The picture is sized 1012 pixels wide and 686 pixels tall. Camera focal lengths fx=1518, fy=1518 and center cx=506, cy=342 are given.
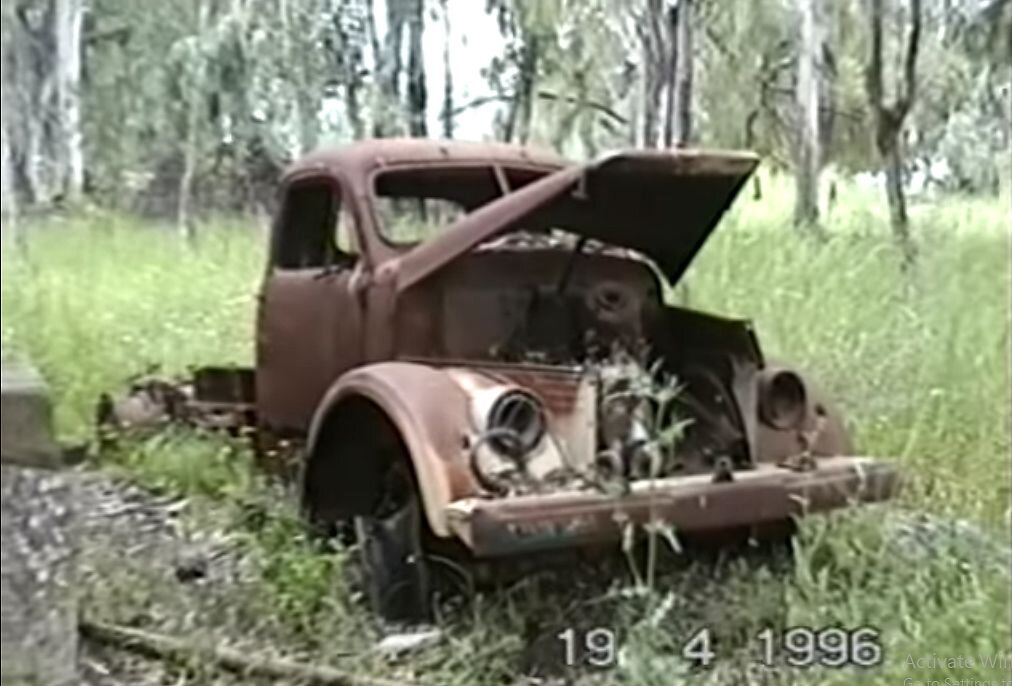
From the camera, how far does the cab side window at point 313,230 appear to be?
2.87m

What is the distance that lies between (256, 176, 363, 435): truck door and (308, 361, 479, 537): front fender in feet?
1.02

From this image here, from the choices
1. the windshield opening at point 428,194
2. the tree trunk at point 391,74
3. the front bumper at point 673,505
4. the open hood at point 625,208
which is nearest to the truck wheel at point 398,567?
the front bumper at point 673,505

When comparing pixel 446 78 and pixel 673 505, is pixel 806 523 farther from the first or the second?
pixel 446 78

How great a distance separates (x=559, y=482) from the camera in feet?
7.30

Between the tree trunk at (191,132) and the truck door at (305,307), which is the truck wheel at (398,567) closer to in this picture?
the truck door at (305,307)

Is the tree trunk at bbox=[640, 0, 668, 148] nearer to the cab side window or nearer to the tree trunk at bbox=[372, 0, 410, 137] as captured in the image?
the tree trunk at bbox=[372, 0, 410, 137]

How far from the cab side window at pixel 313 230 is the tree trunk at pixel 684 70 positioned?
67cm

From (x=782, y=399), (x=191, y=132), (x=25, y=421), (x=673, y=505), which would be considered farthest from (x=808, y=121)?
(x=25, y=421)

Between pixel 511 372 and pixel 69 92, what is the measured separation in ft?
2.71

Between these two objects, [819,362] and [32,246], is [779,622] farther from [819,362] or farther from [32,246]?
[32,246]

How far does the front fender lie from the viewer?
2.18 m

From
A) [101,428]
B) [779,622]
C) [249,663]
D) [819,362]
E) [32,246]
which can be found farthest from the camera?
[819,362]

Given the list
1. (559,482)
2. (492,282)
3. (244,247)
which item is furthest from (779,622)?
(244,247)

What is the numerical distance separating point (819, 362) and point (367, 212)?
871 mm
